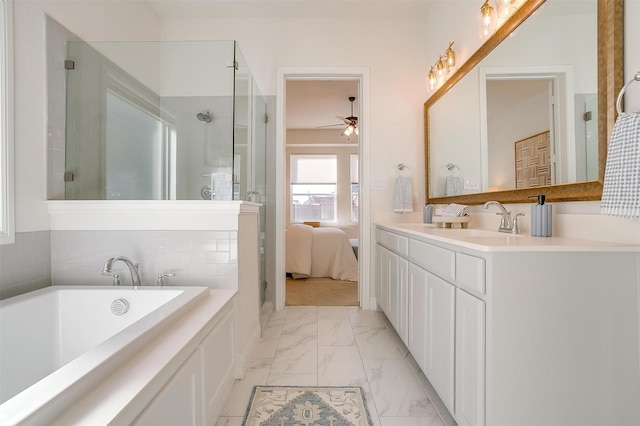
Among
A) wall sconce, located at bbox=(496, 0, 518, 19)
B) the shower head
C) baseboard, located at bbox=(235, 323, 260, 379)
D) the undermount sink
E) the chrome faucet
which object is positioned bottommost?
baseboard, located at bbox=(235, 323, 260, 379)

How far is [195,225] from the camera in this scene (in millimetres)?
1815

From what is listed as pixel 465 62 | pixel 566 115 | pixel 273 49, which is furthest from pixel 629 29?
pixel 273 49

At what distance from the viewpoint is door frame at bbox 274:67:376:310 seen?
3004 millimetres

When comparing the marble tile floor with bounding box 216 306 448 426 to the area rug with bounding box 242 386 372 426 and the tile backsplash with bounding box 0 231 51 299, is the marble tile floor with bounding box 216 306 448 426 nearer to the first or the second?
the area rug with bounding box 242 386 372 426

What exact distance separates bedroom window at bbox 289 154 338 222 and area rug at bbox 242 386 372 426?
5137 millimetres

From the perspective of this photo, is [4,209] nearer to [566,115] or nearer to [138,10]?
[138,10]

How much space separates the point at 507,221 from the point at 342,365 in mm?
1313

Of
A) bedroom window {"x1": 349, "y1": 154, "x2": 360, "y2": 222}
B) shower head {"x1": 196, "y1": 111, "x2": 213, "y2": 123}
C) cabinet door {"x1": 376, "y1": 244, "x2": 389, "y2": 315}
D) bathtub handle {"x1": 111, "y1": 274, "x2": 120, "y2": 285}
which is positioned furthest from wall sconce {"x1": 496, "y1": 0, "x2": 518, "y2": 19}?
bedroom window {"x1": 349, "y1": 154, "x2": 360, "y2": 222}

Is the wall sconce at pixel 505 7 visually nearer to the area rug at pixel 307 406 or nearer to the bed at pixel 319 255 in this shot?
the area rug at pixel 307 406

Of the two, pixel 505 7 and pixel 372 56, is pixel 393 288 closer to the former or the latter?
pixel 505 7

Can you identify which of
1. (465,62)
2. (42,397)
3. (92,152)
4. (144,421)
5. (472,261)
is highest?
(465,62)

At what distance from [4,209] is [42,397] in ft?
4.33

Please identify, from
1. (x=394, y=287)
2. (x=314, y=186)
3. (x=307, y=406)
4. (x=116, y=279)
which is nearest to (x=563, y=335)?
(x=307, y=406)

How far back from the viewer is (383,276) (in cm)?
265
